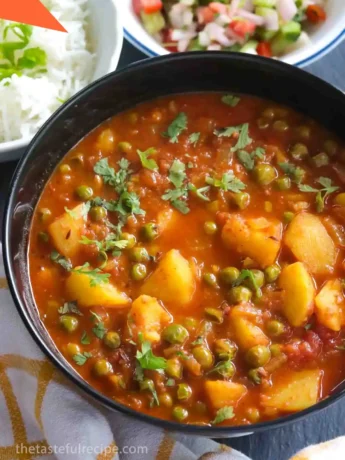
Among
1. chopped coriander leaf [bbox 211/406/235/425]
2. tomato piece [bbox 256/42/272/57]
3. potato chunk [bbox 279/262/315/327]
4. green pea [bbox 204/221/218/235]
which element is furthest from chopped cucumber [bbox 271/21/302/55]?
chopped coriander leaf [bbox 211/406/235/425]

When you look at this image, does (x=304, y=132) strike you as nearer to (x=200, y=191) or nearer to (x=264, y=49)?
(x=200, y=191)

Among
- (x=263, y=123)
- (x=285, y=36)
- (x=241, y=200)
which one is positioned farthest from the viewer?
(x=285, y=36)

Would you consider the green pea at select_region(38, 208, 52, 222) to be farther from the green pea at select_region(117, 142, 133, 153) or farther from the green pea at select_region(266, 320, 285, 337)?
the green pea at select_region(266, 320, 285, 337)

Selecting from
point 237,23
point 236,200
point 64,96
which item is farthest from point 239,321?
point 237,23

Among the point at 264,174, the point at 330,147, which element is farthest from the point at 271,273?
the point at 330,147

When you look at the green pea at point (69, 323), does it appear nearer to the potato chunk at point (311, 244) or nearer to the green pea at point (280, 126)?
the potato chunk at point (311, 244)

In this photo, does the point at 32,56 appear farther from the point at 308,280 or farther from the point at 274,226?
the point at 308,280

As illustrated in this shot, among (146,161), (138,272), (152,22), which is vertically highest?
(152,22)
